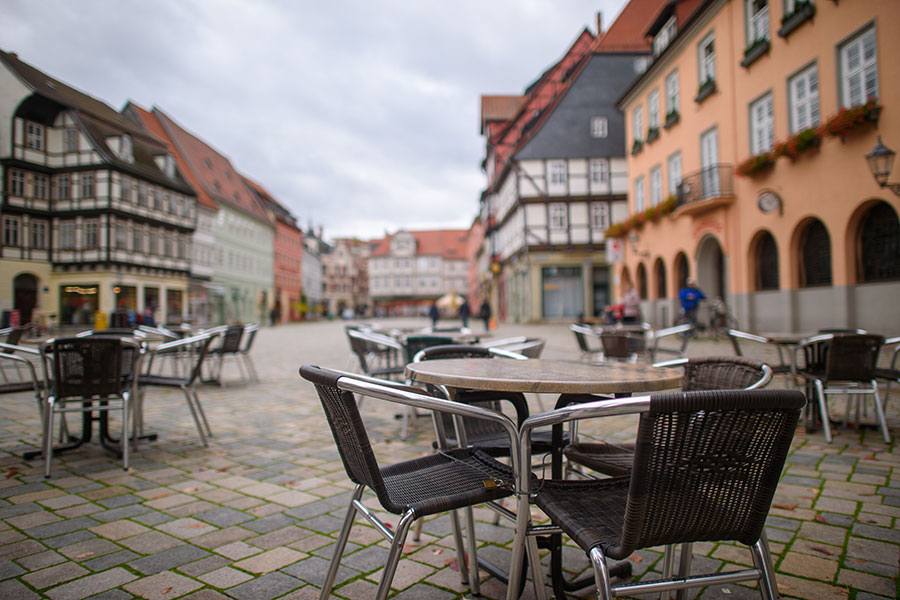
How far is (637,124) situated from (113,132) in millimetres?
25231

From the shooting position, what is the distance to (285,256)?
189 ft

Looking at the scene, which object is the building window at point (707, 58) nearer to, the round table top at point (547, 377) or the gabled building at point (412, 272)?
the round table top at point (547, 377)

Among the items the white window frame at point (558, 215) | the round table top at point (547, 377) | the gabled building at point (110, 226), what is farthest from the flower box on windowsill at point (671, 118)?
the gabled building at point (110, 226)

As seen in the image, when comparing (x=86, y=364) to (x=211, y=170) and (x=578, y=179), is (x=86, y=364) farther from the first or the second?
(x=211, y=170)

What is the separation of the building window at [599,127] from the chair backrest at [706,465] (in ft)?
97.9

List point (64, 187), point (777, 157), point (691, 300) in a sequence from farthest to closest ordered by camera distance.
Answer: point (64, 187) < point (691, 300) < point (777, 157)

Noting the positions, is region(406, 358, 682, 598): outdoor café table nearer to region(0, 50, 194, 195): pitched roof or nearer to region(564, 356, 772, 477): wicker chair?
region(564, 356, 772, 477): wicker chair

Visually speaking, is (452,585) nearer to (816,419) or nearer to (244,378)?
(816,419)

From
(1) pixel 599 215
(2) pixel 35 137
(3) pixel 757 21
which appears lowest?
(2) pixel 35 137

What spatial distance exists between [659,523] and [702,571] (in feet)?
3.87

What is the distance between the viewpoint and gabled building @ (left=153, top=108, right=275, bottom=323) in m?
39.3

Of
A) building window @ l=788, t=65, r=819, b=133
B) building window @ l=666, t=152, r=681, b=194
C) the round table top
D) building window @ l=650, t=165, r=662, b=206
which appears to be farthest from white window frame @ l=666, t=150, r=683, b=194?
the round table top

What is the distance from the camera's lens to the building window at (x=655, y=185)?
65.8ft

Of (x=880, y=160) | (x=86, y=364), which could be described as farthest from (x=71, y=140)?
(x=880, y=160)
